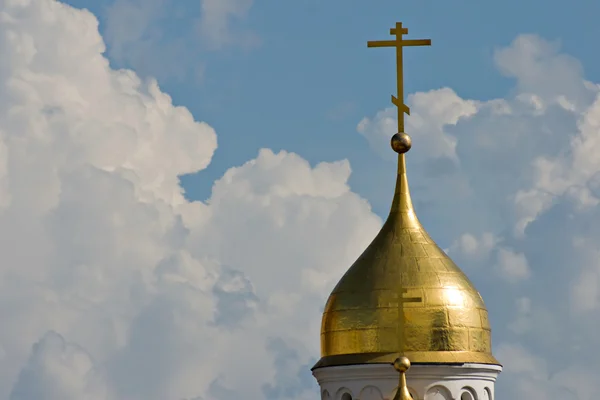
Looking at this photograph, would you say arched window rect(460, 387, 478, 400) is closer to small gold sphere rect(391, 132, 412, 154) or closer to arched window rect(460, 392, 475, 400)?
arched window rect(460, 392, 475, 400)

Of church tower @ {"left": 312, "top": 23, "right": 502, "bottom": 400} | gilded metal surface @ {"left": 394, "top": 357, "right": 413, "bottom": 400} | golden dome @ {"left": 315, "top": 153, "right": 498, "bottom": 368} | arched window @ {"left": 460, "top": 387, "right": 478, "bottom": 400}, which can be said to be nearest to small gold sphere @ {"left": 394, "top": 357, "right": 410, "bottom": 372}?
gilded metal surface @ {"left": 394, "top": 357, "right": 413, "bottom": 400}

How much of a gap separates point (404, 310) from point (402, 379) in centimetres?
193

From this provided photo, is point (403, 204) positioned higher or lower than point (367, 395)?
higher

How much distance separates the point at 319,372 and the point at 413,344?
2502 millimetres

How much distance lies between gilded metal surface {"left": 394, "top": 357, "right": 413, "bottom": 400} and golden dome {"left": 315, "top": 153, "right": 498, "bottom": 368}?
0.84 m

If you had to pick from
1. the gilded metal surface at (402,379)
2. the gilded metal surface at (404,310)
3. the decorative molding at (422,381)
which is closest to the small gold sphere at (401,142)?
the gilded metal surface at (404,310)

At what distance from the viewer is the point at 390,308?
64000 millimetres

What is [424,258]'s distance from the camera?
6462 centimetres

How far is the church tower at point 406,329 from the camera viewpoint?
63.8 m

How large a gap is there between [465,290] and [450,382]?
2.12 meters

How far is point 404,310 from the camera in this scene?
64.0 m

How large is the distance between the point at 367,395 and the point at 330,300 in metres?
2.48

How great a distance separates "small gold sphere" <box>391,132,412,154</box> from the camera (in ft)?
217

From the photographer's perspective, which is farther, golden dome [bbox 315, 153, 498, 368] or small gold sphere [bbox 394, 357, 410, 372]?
golden dome [bbox 315, 153, 498, 368]
